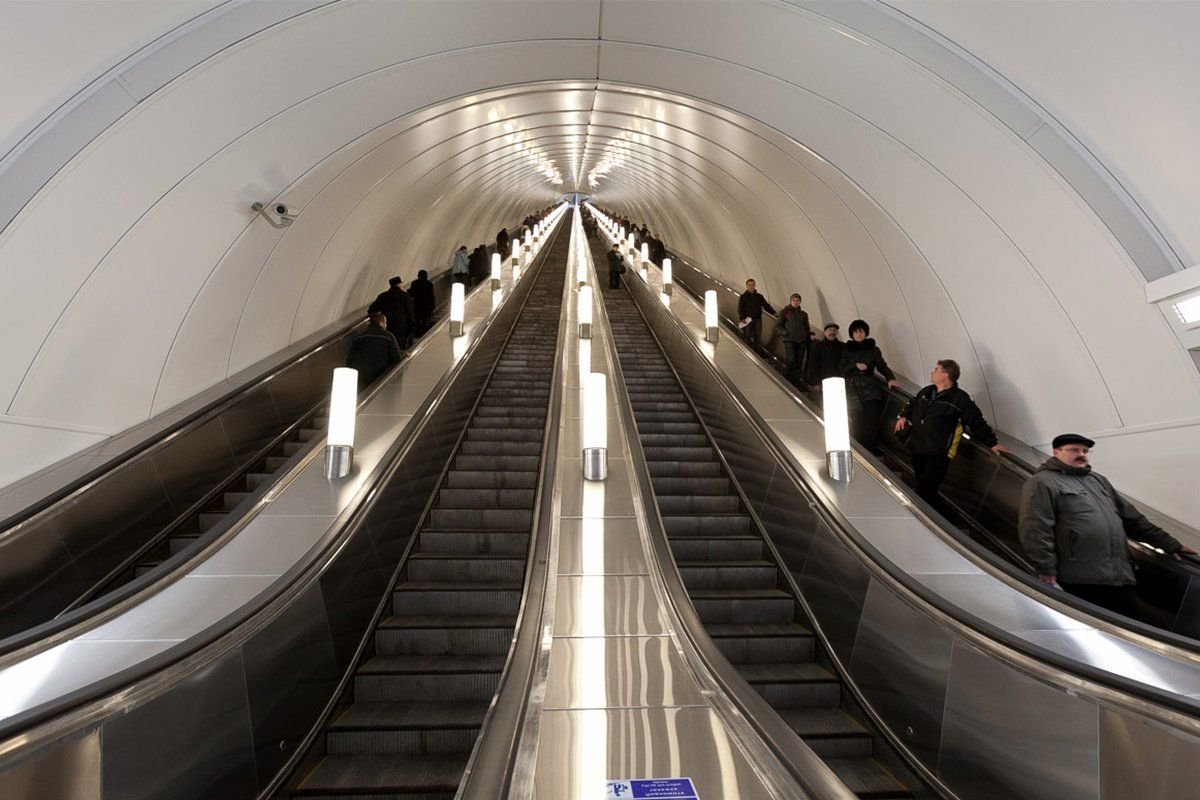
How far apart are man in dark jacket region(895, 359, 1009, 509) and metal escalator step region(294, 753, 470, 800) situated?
479 centimetres

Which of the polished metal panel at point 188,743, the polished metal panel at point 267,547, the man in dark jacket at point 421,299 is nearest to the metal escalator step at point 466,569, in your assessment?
the polished metal panel at point 267,547

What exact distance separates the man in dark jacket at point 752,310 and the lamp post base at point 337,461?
31.4 ft

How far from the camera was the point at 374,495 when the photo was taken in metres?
5.22

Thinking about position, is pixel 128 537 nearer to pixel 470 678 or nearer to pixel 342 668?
pixel 342 668

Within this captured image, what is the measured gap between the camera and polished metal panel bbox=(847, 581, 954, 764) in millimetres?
3529

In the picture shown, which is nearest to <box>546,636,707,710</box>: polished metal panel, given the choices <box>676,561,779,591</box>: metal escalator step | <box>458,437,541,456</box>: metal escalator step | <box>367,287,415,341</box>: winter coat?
<box>676,561,779,591</box>: metal escalator step

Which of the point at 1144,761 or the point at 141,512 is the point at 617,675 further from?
the point at 141,512

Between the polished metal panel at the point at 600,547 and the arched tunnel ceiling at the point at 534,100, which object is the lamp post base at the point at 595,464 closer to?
the polished metal panel at the point at 600,547

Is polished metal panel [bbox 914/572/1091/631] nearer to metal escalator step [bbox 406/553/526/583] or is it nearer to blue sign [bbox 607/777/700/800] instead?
blue sign [bbox 607/777/700/800]

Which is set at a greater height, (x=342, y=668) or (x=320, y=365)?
(x=320, y=365)

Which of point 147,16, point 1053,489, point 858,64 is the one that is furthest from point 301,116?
point 1053,489

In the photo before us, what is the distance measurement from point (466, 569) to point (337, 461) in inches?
53.6

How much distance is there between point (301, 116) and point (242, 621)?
22.0 ft

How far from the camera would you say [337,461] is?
5.97 meters
